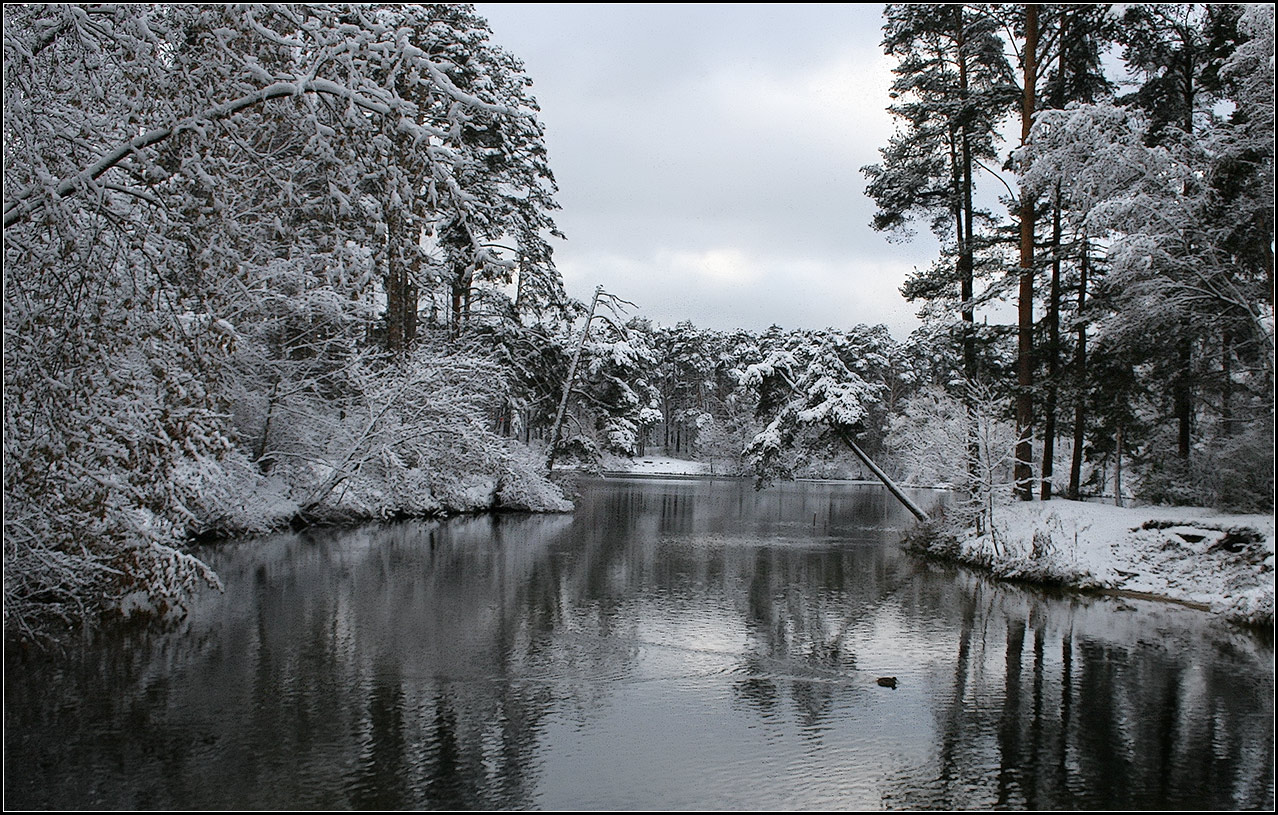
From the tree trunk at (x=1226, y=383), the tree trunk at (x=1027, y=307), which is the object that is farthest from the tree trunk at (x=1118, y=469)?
the tree trunk at (x=1226, y=383)

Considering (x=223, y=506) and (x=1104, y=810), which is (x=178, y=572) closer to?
(x=223, y=506)

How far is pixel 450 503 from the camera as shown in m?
29.8

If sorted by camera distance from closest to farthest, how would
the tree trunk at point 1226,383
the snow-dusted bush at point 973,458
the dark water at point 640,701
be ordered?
the dark water at point 640,701
the tree trunk at point 1226,383
the snow-dusted bush at point 973,458

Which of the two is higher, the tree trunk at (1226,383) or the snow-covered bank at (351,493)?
the tree trunk at (1226,383)

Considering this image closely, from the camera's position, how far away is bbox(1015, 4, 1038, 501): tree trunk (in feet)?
65.8

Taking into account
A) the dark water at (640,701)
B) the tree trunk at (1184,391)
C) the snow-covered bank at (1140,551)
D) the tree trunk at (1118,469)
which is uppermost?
the tree trunk at (1184,391)

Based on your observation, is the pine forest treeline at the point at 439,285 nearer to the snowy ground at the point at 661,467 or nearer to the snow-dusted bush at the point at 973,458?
the snow-dusted bush at the point at 973,458

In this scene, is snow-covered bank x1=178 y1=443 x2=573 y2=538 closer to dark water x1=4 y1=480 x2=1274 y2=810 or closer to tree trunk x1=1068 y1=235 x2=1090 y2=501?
dark water x1=4 y1=480 x2=1274 y2=810

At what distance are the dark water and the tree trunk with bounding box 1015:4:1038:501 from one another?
14.5ft

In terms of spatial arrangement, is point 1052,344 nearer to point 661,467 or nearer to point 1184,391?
point 1184,391

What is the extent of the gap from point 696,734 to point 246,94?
257 inches

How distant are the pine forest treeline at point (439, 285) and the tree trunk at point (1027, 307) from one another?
10cm

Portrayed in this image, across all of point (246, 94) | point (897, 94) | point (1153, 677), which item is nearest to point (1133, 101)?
point (897, 94)

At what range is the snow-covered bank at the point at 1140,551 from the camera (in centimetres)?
1422
